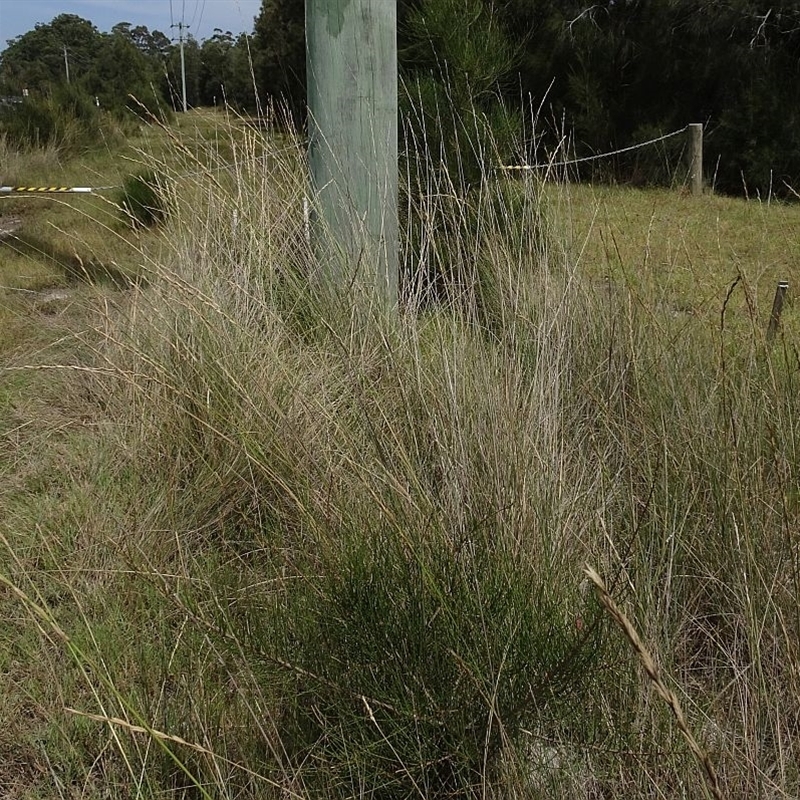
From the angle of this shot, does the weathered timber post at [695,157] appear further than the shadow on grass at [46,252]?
Yes

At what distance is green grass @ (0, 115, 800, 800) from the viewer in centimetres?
136

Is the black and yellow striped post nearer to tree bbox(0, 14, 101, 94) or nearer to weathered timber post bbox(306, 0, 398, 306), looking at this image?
weathered timber post bbox(306, 0, 398, 306)

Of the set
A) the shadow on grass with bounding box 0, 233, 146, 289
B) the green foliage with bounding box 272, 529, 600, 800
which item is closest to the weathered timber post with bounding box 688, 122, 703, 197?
the shadow on grass with bounding box 0, 233, 146, 289

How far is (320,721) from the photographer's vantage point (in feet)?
4.81

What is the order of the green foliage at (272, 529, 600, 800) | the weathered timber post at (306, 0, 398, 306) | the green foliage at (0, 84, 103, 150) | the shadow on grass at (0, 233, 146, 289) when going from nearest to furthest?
the green foliage at (272, 529, 600, 800) < the weathered timber post at (306, 0, 398, 306) < the shadow on grass at (0, 233, 146, 289) < the green foliage at (0, 84, 103, 150)

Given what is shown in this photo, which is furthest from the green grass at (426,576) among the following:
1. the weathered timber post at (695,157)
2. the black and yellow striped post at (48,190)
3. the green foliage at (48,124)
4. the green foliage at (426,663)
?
the green foliage at (48,124)

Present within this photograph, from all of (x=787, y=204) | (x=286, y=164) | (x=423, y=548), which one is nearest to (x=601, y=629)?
(x=423, y=548)

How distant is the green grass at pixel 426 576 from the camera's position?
1363 mm

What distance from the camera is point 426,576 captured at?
4.49 ft

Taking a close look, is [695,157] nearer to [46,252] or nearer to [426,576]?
[46,252]

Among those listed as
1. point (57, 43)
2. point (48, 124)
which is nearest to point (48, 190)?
point (48, 124)

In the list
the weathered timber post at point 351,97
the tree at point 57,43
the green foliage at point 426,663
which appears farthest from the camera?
the tree at point 57,43

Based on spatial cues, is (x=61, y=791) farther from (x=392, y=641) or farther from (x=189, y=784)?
(x=392, y=641)

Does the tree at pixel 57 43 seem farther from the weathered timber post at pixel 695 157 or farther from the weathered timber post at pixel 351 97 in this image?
the weathered timber post at pixel 351 97
